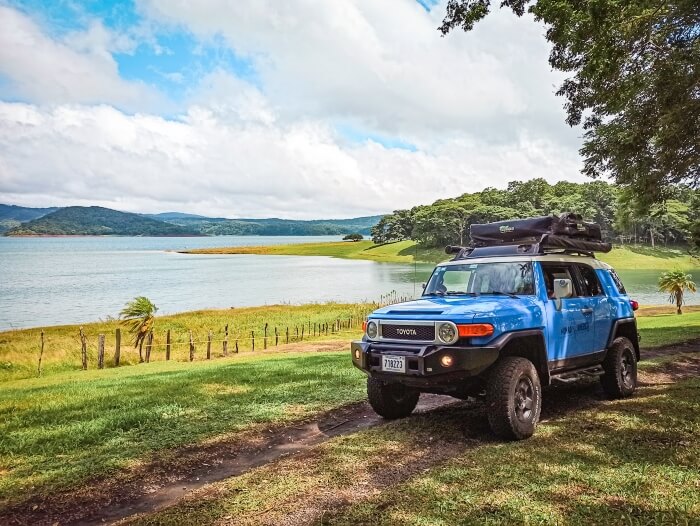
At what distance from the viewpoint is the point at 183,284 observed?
79.1 m

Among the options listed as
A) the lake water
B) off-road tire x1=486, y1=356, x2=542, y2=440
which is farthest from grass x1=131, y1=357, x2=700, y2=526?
the lake water

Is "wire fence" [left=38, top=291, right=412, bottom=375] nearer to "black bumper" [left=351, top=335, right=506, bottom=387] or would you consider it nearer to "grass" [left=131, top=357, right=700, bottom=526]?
"black bumper" [left=351, top=335, right=506, bottom=387]

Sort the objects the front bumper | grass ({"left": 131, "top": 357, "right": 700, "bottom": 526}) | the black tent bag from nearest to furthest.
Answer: grass ({"left": 131, "top": 357, "right": 700, "bottom": 526})
the front bumper
the black tent bag

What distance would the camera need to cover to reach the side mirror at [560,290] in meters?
7.25

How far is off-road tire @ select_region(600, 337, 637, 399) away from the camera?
323 inches

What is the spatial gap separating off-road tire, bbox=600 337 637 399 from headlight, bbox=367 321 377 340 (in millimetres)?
4159

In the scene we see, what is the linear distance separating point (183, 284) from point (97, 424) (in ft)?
246

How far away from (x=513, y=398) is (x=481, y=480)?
163cm

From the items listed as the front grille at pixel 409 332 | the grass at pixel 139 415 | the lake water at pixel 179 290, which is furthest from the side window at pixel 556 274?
the lake water at pixel 179 290

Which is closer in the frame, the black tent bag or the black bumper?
the black bumper

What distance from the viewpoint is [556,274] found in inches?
298

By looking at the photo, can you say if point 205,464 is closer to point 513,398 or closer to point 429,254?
point 513,398

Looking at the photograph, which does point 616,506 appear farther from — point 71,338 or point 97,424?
point 71,338

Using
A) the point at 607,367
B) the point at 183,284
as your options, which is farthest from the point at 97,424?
the point at 183,284
